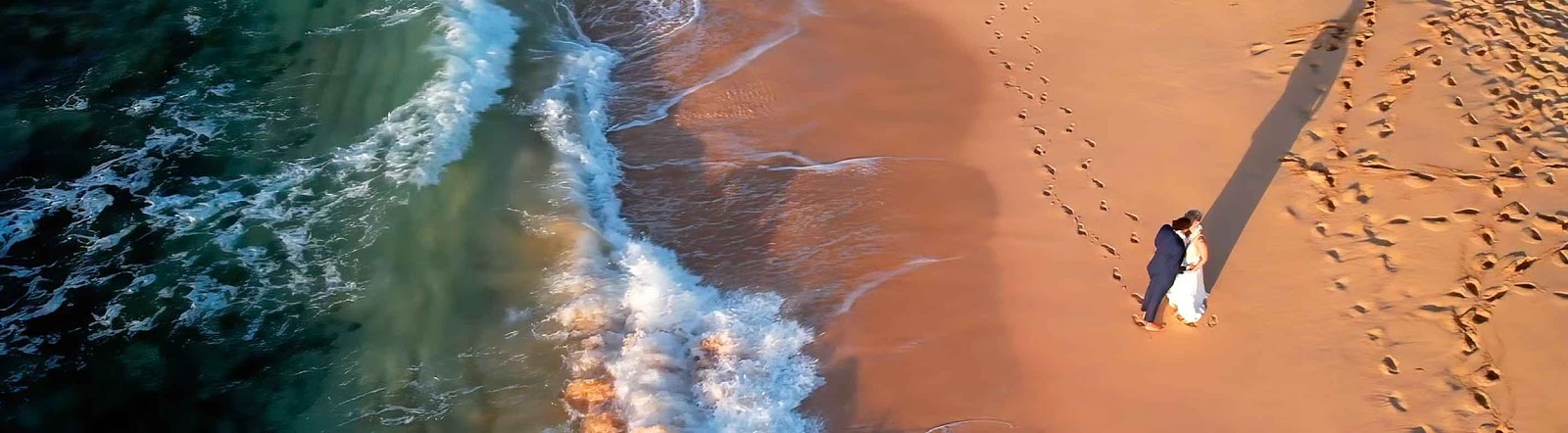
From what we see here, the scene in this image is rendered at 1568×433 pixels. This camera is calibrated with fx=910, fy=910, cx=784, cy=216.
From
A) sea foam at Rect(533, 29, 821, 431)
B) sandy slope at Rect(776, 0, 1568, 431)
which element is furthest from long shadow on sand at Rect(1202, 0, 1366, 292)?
sea foam at Rect(533, 29, 821, 431)

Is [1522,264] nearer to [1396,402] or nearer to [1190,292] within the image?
[1396,402]

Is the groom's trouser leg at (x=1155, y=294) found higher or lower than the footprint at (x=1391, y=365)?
higher

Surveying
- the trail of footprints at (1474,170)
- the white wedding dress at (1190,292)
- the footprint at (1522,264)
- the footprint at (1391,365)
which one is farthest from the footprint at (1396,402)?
the footprint at (1522,264)

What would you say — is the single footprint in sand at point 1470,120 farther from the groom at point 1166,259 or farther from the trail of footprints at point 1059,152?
the groom at point 1166,259

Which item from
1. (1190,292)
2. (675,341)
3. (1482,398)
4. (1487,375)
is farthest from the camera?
(675,341)

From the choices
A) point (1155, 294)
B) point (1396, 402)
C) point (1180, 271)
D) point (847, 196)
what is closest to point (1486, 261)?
point (1396, 402)

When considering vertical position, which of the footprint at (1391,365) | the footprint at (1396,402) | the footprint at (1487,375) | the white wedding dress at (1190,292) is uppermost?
the white wedding dress at (1190,292)

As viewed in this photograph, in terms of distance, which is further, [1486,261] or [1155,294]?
[1486,261]

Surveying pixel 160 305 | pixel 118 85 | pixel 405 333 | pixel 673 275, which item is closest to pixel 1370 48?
pixel 673 275
